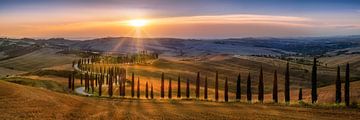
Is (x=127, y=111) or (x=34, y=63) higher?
(x=127, y=111)

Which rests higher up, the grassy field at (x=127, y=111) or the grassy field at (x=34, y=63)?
the grassy field at (x=127, y=111)

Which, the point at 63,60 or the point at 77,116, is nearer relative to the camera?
the point at 77,116

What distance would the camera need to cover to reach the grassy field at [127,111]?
942 inches

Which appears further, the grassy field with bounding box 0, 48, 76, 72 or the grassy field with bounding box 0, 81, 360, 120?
the grassy field with bounding box 0, 48, 76, 72

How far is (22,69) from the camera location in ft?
500

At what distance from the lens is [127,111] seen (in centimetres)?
2775

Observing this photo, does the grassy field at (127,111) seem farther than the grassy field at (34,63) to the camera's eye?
No

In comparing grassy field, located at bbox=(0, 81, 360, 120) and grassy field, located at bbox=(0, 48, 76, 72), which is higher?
grassy field, located at bbox=(0, 81, 360, 120)

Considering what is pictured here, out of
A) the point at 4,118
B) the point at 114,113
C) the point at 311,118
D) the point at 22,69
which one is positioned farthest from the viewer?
the point at 22,69

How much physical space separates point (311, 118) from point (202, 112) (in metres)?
6.24

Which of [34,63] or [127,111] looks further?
[34,63]

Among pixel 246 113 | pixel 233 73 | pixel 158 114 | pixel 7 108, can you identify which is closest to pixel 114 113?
pixel 158 114

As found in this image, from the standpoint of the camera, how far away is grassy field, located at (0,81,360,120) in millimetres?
23922

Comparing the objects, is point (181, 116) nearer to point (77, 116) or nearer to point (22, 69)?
point (77, 116)
